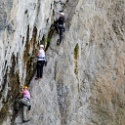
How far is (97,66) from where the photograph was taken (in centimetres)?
2625

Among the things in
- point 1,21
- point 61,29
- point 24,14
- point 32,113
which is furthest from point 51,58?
point 1,21

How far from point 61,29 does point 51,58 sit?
6.44 ft

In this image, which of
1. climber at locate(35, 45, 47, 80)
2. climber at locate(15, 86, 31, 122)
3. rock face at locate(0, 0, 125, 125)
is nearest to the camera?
rock face at locate(0, 0, 125, 125)

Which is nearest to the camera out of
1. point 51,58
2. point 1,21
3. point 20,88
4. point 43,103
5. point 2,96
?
point 1,21

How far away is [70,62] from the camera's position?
2477cm

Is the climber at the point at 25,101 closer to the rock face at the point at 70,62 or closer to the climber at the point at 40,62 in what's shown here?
the rock face at the point at 70,62

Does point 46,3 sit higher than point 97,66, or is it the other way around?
point 46,3

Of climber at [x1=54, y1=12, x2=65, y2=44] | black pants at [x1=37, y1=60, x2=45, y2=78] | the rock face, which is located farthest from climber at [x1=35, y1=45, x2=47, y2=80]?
climber at [x1=54, y1=12, x2=65, y2=44]

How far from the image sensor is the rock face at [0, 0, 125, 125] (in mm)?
19531

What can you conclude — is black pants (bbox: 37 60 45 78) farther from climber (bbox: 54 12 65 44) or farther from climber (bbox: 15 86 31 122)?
climber (bbox: 54 12 65 44)

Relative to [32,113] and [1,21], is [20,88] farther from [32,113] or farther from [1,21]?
[1,21]

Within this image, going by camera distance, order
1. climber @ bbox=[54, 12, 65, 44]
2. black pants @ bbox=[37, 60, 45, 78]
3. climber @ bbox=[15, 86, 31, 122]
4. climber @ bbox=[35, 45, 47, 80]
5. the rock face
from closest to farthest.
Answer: the rock face < climber @ bbox=[15, 86, 31, 122] < climber @ bbox=[35, 45, 47, 80] < black pants @ bbox=[37, 60, 45, 78] < climber @ bbox=[54, 12, 65, 44]

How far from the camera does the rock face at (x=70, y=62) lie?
64.1 feet

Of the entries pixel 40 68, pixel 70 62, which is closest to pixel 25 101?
pixel 40 68
